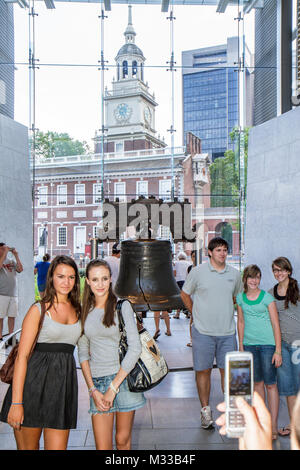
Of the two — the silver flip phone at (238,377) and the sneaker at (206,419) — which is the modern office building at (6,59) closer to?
the sneaker at (206,419)

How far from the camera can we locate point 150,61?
983cm

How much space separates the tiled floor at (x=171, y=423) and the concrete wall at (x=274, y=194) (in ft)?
5.36

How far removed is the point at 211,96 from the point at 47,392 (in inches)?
358

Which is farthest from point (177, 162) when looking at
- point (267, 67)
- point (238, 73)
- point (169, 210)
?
point (169, 210)

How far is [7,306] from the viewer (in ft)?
17.6

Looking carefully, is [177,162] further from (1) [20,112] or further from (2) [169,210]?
(2) [169,210]

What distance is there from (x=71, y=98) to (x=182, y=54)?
2.67 meters

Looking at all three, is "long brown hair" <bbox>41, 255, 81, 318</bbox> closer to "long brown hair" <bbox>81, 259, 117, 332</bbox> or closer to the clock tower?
"long brown hair" <bbox>81, 259, 117, 332</bbox>

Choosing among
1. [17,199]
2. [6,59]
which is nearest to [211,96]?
[6,59]

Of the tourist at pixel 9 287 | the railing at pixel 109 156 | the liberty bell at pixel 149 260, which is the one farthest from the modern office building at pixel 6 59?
the liberty bell at pixel 149 260

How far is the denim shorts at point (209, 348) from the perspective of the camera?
3160 mm

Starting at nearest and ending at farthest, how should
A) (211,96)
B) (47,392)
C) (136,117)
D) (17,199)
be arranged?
1. (47,392)
2. (17,199)
3. (136,117)
4. (211,96)

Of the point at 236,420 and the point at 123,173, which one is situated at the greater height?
the point at 123,173

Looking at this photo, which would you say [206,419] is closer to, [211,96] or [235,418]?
[235,418]
